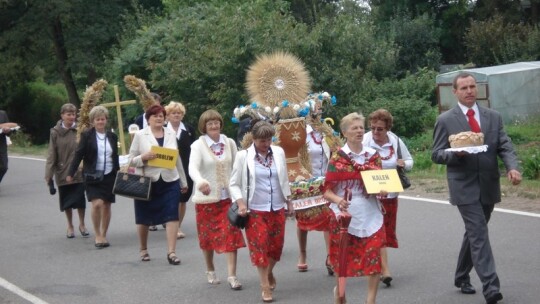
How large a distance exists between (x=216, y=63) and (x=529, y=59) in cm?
1605

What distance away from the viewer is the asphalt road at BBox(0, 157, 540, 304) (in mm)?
8688

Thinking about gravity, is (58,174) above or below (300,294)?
above

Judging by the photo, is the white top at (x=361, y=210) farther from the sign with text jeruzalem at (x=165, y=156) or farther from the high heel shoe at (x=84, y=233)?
the high heel shoe at (x=84, y=233)

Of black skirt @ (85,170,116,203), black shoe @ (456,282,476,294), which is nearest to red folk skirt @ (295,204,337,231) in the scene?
black shoe @ (456,282,476,294)

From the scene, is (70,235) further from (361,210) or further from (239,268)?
(361,210)

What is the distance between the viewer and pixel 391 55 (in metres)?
30.4

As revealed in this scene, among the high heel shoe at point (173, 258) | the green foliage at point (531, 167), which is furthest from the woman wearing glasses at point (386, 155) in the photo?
the green foliage at point (531, 167)

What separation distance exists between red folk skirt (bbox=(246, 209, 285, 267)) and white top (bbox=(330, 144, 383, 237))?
1015 mm

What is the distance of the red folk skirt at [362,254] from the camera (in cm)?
750

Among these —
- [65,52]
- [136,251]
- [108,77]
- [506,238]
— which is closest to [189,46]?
[108,77]

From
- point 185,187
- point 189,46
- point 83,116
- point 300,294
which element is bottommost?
point 300,294

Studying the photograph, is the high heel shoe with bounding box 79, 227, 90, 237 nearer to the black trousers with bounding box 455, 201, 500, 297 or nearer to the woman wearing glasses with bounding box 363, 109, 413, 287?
the woman wearing glasses with bounding box 363, 109, 413, 287

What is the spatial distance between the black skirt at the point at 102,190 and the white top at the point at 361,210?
16.6ft

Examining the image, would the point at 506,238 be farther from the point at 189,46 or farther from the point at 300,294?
the point at 189,46
